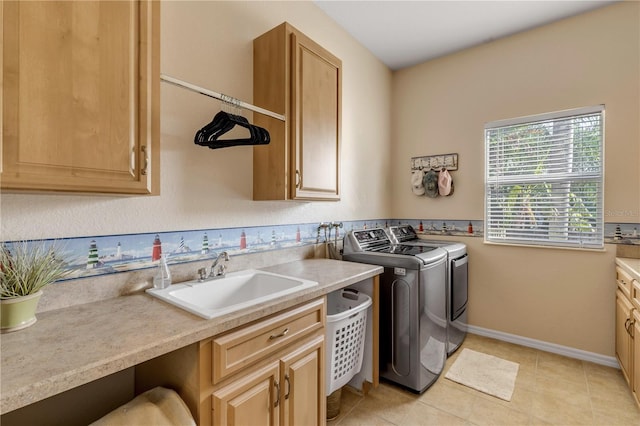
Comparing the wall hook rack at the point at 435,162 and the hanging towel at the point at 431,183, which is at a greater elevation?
the wall hook rack at the point at 435,162

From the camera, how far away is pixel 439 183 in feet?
10.0

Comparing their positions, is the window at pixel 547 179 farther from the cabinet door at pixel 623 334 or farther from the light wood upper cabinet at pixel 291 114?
the light wood upper cabinet at pixel 291 114

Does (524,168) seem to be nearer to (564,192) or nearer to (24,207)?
(564,192)

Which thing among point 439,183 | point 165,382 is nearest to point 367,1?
point 439,183

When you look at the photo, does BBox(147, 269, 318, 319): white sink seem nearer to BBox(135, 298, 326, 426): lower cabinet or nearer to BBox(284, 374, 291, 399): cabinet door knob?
BBox(135, 298, 326, 426): lower cabinet

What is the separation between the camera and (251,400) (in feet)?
3.63

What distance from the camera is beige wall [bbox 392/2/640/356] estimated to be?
90.3 inches

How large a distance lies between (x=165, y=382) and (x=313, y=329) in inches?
25.2

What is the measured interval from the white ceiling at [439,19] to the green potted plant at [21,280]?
2.50m

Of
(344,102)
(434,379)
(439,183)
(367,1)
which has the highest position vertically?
(367,1)

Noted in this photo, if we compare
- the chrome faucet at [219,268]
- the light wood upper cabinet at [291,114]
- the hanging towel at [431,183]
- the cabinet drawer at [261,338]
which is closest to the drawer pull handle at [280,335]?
the cabinet drawer at [261,338]

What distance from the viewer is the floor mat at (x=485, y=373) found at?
205 centimetres

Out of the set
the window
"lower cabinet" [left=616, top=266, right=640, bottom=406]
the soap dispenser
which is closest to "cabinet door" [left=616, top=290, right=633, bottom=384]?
"lower cabinet" [left=616, top=266, right=640, bottom=406]

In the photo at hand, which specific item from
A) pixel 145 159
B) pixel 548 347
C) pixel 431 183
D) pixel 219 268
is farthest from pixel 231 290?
pixel 548 347
